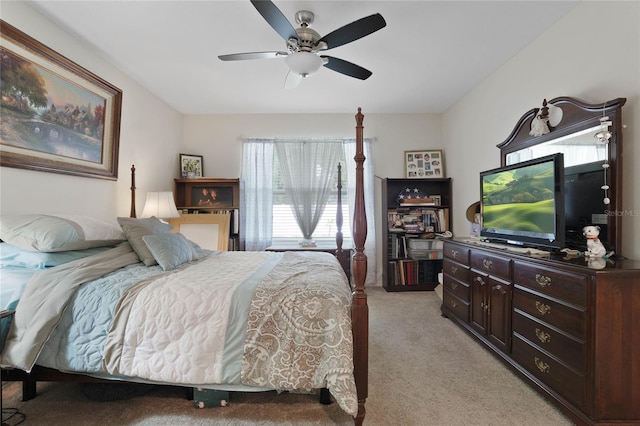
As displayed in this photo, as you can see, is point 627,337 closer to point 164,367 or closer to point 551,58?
point 551,58

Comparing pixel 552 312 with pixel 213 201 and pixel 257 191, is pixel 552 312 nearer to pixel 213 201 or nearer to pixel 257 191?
pixel 257 191

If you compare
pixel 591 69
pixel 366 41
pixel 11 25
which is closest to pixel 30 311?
pixel 11 25

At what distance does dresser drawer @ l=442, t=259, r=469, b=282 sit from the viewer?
105 inches

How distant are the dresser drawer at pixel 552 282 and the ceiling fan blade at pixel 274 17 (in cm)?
219

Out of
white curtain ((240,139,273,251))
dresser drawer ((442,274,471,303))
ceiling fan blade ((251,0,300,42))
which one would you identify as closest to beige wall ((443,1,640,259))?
dresser drawer ((442,274,471,303))

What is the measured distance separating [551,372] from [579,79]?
6.62 ft

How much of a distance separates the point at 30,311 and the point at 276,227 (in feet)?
9.92

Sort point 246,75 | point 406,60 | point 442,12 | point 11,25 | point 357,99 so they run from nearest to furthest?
point 11,25 → point 442,12 → point 406,60 → point 246,75 → point 357,99

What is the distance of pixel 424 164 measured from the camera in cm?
430

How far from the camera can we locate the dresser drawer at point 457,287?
2.66 m

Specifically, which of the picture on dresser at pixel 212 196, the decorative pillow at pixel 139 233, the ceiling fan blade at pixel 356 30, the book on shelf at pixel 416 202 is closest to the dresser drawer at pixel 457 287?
the book on shelf at pixel 416 202

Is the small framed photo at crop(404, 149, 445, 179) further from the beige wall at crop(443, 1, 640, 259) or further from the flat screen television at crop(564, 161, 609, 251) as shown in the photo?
the flat screen television at crop(564, 161, 609, 251)

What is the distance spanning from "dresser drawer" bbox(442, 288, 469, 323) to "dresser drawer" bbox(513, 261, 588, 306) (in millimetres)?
774

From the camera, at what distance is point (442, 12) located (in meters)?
2.11
